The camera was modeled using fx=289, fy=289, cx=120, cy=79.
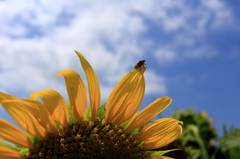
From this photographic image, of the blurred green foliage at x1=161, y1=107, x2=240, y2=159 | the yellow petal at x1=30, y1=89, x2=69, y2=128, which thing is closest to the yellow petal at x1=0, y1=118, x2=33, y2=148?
the yellow petal at x1=30, y1=89, x2=69, y2=128

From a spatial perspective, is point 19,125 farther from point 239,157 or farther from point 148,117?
point 239,157

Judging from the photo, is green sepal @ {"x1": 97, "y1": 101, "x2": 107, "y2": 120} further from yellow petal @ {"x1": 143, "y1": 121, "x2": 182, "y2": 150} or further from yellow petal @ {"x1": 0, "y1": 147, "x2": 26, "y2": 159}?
yellow petal @ {"x1": 0, "y1": 147, "x2": 26, "y2": 159}

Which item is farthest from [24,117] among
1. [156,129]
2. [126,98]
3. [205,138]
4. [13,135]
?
[205,138]

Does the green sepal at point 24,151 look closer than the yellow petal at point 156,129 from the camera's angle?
Yes

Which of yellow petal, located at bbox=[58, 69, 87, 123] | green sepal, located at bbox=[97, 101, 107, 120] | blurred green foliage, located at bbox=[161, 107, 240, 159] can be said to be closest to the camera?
yellow petal, located at bbox=[58, 69, 87, 123]

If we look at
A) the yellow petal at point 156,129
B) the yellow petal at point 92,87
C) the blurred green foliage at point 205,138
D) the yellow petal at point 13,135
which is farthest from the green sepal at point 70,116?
the blurred green foliage at point 205,138

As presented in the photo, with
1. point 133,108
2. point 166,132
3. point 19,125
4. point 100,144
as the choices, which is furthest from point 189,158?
point 19,125

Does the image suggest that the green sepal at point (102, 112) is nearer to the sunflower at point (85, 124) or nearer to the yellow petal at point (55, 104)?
the sunflower at point (85, 124)
